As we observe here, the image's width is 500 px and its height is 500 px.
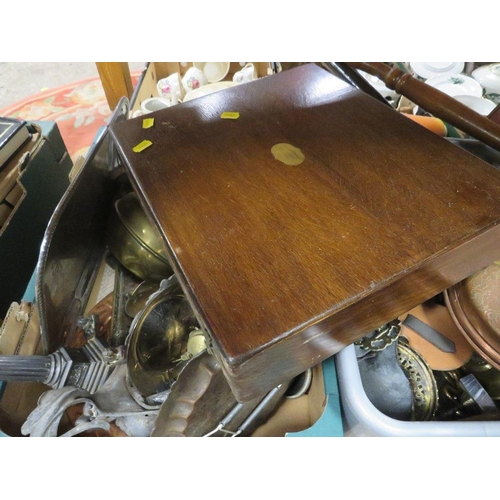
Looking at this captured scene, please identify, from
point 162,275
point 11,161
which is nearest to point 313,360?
point 162,275

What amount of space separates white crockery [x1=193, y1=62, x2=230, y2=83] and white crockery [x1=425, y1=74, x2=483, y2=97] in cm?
78

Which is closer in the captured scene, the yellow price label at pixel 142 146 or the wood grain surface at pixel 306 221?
the wood grain surface at pixel 306 221

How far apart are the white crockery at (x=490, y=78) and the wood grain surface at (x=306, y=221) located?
743 millimetres

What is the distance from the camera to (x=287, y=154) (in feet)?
1.91

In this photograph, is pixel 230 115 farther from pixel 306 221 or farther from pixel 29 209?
pixel 29 209

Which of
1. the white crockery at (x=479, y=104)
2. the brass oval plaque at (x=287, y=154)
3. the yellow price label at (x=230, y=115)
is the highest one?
the yellow price label at (x=230, y=115)

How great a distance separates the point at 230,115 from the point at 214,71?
37.5 inches

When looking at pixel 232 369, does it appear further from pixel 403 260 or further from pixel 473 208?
pixel 473 208

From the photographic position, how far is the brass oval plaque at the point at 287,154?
1.86 ft

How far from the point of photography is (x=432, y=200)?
49 centimetres

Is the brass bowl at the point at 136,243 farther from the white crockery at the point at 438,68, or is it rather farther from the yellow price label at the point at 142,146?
the white crockery at the point at 438,68

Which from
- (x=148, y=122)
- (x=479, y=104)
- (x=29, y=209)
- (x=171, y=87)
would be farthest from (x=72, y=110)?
(x=479, y=104)

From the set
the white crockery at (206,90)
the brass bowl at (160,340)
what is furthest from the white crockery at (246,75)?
the brass bowl at (160,340)

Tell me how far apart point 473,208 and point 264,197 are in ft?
0.90
